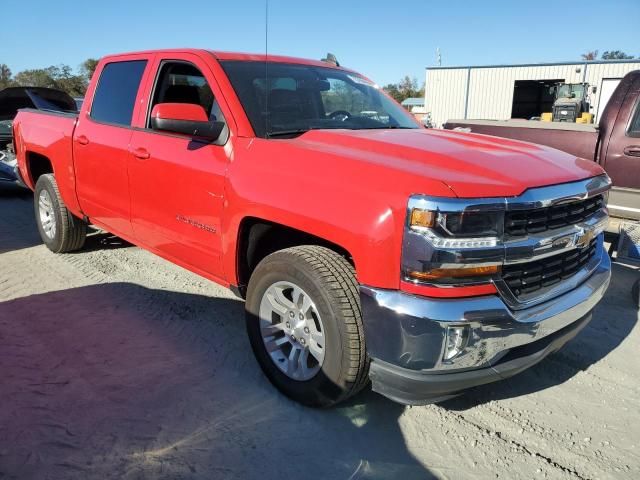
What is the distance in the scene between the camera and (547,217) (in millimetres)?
2479

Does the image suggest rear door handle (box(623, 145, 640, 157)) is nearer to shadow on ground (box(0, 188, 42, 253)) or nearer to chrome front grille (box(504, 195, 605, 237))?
chrome front grille (box(504, 195, 605, 237))

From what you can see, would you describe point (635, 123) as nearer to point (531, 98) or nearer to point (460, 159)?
point (460, 159)

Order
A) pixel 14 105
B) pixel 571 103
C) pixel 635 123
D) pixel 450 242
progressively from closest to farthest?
pixel 450 242 → pixel 635 123 → pixel 14 105 → pixel 571 103

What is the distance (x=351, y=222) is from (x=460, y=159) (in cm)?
66

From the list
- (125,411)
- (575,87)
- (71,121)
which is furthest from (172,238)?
(575,87)

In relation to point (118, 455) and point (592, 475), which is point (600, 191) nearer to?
point (592, 475)

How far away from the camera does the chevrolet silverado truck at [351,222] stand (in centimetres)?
225

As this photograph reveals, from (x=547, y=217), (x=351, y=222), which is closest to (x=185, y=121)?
(x=351, y=222)

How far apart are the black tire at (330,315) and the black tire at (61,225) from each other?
10.9ft

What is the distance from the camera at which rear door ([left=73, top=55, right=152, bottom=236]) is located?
408 centimetres

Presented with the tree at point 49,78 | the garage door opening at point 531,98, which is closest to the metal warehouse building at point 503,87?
the garage door opening at point 531,98

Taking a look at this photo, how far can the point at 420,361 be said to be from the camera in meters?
2.27

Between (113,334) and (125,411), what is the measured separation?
1.03m

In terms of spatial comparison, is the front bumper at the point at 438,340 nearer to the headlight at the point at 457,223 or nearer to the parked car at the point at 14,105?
the headlight at the point at 457,223
